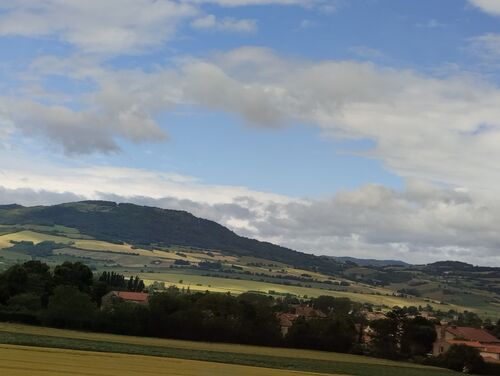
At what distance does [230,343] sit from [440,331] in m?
49.3

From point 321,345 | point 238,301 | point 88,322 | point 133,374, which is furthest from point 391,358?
point 133,374

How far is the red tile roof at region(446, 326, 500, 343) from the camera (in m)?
112

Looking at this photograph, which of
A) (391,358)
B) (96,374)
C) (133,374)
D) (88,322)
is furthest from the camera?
(391,358)

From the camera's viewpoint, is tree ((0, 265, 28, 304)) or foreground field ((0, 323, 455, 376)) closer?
foreground field ((0, 323, 455, 376))

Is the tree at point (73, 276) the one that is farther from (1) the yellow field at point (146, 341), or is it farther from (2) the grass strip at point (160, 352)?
(2) the grass strip at point (160, 352)

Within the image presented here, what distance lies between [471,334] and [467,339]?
7.90 metres

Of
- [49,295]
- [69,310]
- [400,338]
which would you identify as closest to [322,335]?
[400,338]

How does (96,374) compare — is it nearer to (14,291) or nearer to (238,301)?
(238,301)

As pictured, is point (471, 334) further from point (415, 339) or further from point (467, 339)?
point (415, 339)

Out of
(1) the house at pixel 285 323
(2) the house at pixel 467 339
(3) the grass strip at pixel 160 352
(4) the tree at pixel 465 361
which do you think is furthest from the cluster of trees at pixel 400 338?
(3) the grass strip at pixel 160 352

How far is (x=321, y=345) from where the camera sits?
8600 cm

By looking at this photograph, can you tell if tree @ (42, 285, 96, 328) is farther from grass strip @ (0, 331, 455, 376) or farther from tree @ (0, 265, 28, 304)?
grass strip @ (0, 331, 455, 376)

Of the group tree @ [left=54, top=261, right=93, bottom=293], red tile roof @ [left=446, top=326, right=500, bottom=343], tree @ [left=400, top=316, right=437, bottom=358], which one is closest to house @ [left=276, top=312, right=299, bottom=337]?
tree @ [left=400, top=316, right=437, bottom=358]

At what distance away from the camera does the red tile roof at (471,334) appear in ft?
369
